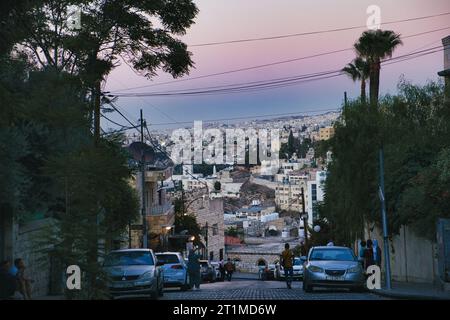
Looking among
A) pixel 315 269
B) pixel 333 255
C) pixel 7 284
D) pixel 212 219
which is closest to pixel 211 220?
pixel 212 219

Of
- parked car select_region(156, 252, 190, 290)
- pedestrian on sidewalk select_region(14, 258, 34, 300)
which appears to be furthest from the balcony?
pedestrian on sidewalk select_region(14, 258, 34, 300)

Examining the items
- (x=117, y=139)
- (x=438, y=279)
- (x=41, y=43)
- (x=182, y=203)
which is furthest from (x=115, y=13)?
(x=182, y=203)

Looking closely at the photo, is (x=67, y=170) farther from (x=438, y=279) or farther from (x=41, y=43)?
(x=438, y=279)

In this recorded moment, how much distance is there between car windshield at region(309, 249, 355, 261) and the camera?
27562mm

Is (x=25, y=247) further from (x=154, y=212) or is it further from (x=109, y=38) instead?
(x=154, y=212)

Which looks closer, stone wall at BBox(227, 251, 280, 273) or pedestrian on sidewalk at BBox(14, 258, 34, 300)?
pedestrian on sidewalk at BBox(14, 258, 34, 300)

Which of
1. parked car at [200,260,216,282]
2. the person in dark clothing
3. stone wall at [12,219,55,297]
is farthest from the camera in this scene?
parked car at [200,260,216,282]

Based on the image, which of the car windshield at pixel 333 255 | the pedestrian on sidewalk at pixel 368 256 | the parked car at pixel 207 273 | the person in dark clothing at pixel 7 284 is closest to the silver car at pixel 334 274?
the car windshield at pixel 333 255

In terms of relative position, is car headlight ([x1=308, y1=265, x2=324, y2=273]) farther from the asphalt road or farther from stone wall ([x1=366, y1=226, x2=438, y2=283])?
stone wall ([x1=366, y1=226, x2=438, y2=283])

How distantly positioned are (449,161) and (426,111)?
1158 centimetres

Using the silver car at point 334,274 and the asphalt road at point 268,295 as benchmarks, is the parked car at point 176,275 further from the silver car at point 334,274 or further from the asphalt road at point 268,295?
the silver car at point 334,274

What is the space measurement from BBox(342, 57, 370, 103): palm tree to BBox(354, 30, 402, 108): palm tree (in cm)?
186
